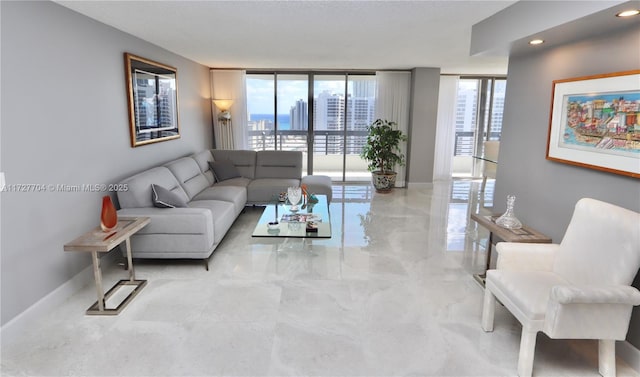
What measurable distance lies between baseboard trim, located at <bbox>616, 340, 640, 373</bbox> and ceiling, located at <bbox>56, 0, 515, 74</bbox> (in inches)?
95.1

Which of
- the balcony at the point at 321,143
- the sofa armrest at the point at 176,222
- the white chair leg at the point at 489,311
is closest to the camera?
the white chair leg at the point at 489,311

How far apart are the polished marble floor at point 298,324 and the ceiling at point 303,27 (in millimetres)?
2279

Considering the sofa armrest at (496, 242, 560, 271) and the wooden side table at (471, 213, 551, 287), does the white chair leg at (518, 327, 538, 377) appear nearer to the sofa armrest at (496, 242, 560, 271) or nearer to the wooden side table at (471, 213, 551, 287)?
the sofa armrest at (496, 242, 560, 271)

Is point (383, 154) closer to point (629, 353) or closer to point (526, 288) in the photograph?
point (526, 288)

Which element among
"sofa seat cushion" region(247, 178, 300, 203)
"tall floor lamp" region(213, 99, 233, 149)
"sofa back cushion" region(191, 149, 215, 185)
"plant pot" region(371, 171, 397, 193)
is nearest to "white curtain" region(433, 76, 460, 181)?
"plant pot" region(371, 171, 397, 193)

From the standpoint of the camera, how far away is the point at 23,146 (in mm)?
2441

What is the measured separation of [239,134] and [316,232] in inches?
170

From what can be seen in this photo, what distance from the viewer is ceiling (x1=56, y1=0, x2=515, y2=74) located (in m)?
2.82

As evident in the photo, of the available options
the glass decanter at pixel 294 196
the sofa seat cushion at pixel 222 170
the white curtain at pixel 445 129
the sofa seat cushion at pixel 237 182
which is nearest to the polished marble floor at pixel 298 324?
the glass decanter at pixel 294 196

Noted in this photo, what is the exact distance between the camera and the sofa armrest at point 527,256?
252 centimetres

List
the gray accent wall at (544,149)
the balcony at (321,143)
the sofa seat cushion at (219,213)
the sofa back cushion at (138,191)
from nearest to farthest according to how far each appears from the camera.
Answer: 1. the gray accent wall at (544,149)
2. the sofa back cushion at (138,191)
3. the sofa seat cushion at (219,213)
4. the balcony at (321,143)

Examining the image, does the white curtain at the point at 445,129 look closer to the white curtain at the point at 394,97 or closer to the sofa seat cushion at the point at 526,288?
the white curtain at the point at 394,97

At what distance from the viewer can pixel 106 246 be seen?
2.54 m

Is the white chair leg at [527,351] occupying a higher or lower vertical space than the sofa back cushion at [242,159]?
lower
